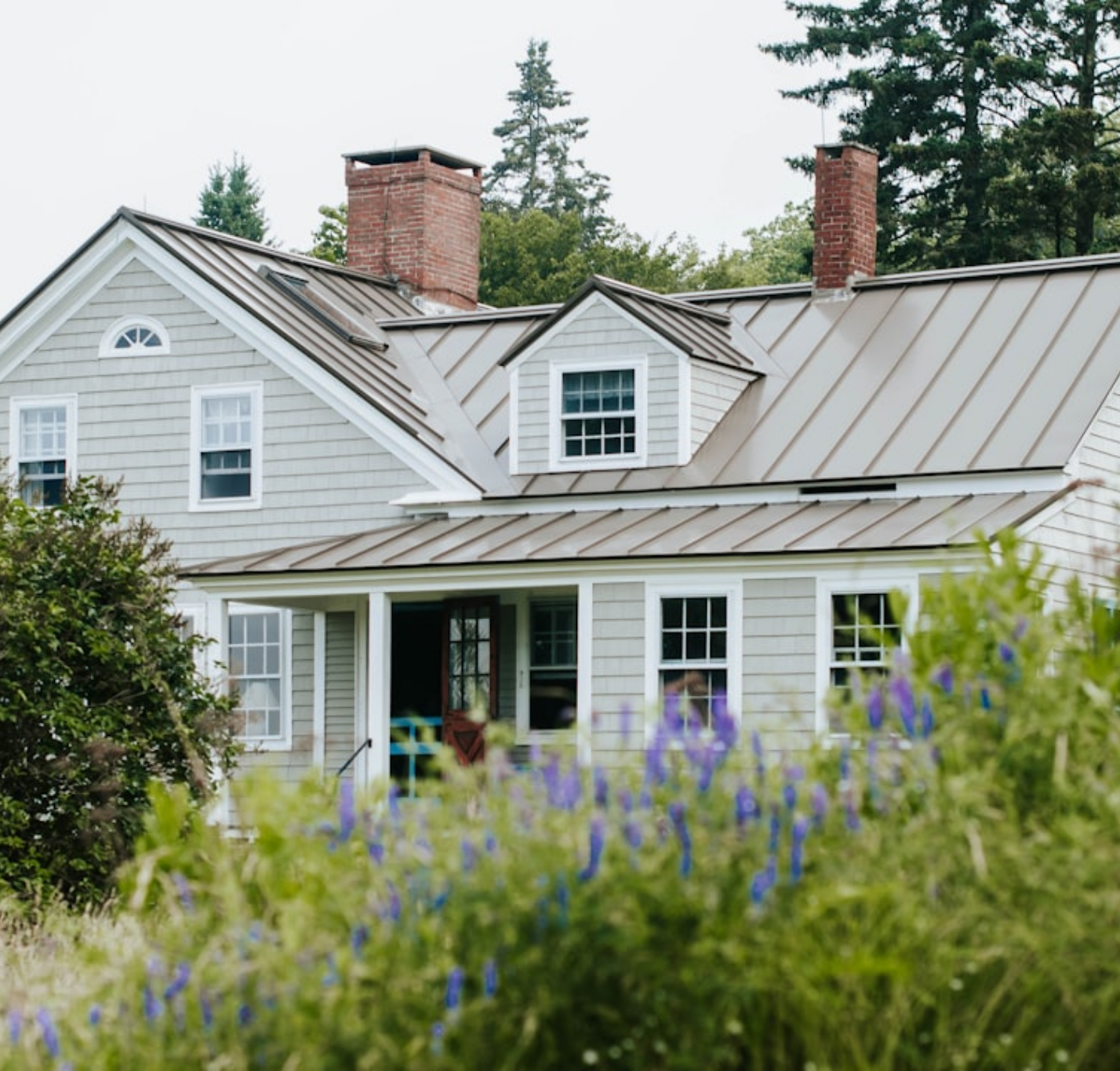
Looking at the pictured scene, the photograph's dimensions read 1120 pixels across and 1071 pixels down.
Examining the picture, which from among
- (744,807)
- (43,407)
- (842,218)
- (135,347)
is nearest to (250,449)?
(135,347)

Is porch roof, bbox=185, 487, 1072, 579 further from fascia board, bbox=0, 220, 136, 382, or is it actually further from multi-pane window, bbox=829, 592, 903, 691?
fascia board, bbox=0, 220, 136, 382

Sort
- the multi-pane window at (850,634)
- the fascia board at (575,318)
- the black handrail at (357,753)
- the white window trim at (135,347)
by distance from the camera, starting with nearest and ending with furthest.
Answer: the multi-pane window at (850,634), the black handrail at (357,753), the fascia board at (575,318), the white window trim at (135,347)

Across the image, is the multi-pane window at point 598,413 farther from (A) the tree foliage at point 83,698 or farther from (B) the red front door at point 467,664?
(A) the tree foliage at point 83,698

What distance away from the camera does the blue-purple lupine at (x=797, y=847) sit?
600 cm

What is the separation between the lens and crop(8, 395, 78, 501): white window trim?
25.0m

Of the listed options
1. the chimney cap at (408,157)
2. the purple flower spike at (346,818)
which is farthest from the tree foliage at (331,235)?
the purple flower spike at (346,818)

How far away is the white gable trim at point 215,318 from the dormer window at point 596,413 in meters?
1.20

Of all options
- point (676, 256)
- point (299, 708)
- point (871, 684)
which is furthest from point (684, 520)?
point (676, 256)

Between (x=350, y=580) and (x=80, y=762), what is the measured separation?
239 inches

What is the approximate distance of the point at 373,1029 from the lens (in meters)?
5.84

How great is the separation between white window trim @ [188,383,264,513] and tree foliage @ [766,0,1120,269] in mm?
20309

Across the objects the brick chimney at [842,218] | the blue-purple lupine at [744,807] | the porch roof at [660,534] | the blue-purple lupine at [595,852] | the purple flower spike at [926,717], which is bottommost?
the blue-purple lupine at [595,852]

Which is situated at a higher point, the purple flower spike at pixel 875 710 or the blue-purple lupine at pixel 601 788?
the purple flower spike at pixel 875 710

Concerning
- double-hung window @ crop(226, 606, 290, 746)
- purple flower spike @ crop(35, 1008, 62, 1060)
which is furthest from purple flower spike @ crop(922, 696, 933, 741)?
double-hung window @ crop(226, 606, 290, 746)
